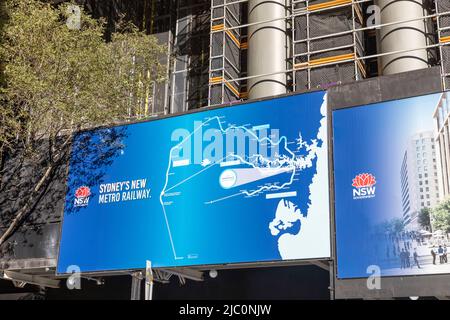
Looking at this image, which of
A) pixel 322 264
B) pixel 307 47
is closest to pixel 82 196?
pixel 322 264

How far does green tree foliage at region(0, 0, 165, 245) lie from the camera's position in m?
22.7

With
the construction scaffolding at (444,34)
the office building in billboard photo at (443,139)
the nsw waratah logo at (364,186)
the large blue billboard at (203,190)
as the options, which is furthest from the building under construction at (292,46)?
the nsw waratah logo at (364,186)

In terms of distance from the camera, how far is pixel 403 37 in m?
26.0

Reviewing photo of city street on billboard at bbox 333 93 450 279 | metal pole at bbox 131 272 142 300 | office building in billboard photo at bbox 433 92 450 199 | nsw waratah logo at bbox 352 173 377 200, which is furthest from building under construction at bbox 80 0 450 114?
metal pole at bbox 131 272 142 300

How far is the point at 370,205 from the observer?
19.0 metres

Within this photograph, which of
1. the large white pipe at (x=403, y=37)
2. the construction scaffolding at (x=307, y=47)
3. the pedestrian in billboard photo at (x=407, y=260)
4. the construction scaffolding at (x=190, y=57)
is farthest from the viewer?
the construction scaffolding at (x=190, y=57)

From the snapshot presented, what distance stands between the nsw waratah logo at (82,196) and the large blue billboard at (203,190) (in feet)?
0.13

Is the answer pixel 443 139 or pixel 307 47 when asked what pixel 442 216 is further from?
pixel 307 47

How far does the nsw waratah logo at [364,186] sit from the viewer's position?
19125 mm

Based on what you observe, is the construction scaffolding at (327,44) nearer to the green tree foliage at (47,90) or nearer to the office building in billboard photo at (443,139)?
the green tree foliage at (47,90)

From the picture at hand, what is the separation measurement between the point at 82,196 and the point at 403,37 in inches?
545

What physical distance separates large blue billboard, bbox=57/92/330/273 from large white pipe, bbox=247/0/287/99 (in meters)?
5.94

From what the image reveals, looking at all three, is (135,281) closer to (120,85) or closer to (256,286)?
(256,286)
